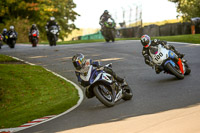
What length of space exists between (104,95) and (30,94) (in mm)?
4969

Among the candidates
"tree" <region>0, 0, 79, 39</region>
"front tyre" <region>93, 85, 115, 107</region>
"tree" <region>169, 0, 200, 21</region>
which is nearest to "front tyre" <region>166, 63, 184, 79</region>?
"front tyre" <region>93, 85, 115, 107</region>

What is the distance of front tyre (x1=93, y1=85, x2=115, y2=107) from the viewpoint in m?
11.0

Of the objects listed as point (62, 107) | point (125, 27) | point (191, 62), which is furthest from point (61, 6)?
point (62, 107)

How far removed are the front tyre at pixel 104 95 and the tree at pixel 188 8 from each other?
39522mm

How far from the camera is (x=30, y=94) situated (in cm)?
1554

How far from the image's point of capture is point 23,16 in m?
62.1

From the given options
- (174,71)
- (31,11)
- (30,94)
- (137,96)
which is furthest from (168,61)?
(31,11)

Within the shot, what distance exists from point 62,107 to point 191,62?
7.84m

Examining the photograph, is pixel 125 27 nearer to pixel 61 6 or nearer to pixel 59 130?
pixel 61 6

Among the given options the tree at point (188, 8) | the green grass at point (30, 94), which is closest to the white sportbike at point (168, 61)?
the green grass at point (30, 94)

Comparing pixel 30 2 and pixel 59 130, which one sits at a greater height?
pixel 30 2

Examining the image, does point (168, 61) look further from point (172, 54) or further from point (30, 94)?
point (30, 94)

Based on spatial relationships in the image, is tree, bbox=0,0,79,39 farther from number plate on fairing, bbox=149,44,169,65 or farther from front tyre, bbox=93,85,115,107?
front tyre, bbox=93,85,115,107

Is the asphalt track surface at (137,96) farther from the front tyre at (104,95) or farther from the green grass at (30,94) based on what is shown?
the green grass at (30,94)
